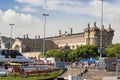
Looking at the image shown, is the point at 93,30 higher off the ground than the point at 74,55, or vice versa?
the point at 93,30

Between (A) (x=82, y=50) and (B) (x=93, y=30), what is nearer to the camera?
(A) (x=82, y=50)

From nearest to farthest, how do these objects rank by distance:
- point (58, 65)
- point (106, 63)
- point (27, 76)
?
1. point (27, 76)
2. point (106, 63)
3. point (58, 65)

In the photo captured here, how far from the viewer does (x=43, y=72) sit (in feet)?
149

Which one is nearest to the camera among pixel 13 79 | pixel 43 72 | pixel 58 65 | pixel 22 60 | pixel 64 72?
pixel 13 79

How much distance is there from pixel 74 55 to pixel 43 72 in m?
79.2

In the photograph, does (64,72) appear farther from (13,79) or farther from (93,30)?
(93,30)

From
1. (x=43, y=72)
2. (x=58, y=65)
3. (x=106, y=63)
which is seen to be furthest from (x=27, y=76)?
(x=58, y=65)

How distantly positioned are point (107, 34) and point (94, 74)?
137m

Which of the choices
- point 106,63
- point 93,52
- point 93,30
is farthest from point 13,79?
point 93,30

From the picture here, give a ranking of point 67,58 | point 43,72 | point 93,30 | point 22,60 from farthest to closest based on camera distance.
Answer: point 93,30
point 67,58
point 22,60
point 43,72

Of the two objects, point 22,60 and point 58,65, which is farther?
point 22,60

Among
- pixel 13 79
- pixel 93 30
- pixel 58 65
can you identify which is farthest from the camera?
pixel 93 30

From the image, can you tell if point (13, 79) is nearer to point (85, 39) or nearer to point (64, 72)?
point (64, 72)

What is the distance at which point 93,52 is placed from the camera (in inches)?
4707
